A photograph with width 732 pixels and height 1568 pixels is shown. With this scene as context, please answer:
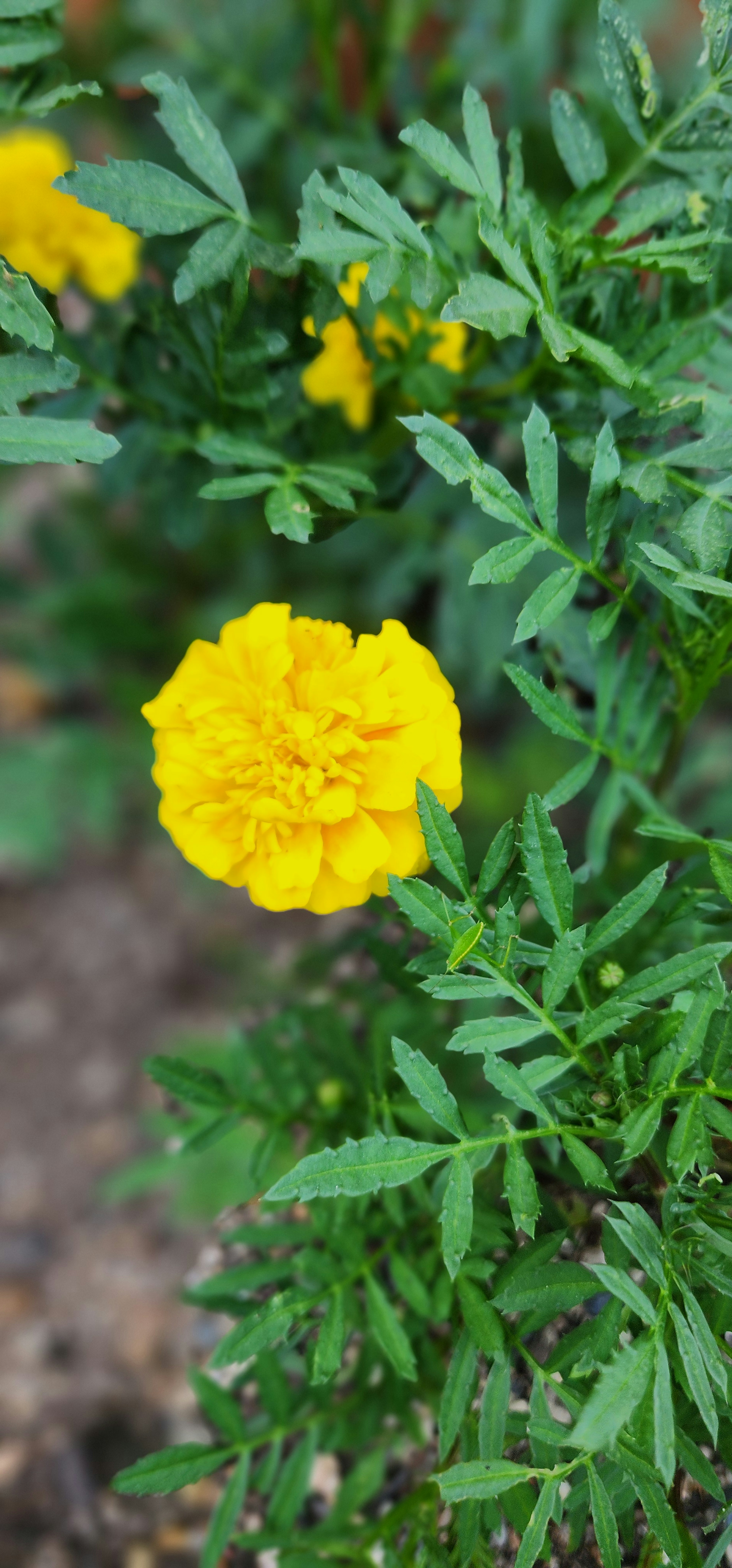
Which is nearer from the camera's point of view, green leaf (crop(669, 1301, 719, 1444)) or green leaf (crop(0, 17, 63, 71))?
green leaf (crop(669, 1301, 719, 1444))

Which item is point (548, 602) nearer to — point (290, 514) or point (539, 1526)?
point (290, 514)

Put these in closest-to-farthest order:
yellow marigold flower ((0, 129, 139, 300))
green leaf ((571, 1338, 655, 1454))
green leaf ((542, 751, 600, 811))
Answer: green leaf ((571, 1338, 655, 1454))
green leaf ((542, 751, 600, 811))
yellow marigold flower ((0, 129, 139, 300))


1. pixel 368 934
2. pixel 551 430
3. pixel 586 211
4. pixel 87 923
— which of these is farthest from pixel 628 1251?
pixel 87 923

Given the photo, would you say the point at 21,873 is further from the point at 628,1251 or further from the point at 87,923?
the point at 628,1251

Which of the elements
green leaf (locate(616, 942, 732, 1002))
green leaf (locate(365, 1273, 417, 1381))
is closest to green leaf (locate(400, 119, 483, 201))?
green leaf (locate(616, 942, 732, 1002))

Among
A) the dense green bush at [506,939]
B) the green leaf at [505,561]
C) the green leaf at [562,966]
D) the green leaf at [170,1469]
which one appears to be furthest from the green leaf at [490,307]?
the green leaf at [170,1469]

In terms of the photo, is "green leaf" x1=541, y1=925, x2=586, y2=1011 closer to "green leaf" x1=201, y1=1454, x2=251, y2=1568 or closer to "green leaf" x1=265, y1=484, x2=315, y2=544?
"green leaf" x1=265, y1=484, x2=315, y2=544

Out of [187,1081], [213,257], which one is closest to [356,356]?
[213,257]
